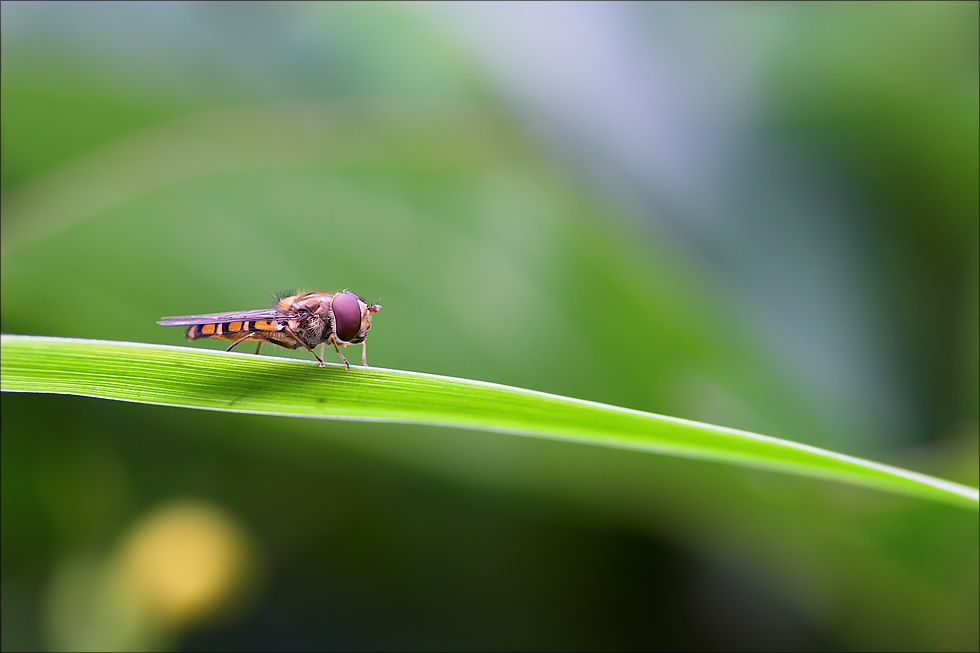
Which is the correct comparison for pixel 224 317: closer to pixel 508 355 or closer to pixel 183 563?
pixel 508 355

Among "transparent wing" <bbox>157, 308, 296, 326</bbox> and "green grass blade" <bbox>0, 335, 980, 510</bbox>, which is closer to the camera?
"green grass blade" <bbox>0, 335, 980, 510</bbox>

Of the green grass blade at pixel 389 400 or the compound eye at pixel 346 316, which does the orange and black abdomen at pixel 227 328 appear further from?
the green grass blade at pixel 389 400

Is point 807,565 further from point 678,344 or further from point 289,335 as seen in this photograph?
point 289,335

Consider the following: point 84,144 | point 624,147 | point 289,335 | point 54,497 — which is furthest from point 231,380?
point 624,147

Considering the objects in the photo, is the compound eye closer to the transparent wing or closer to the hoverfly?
the hoverfly

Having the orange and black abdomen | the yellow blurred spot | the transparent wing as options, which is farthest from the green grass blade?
the yellow blurred spot

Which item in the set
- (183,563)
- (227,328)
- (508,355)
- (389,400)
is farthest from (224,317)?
(183,563)
